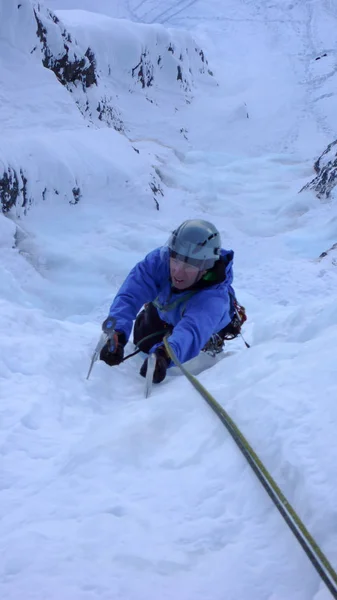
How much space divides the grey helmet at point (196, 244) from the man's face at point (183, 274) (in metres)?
0.03

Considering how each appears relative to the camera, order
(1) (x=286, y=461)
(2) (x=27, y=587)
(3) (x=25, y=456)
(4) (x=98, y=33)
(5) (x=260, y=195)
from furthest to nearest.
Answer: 1. (4) (x=98, y=33)
2. (5) (x=260, y=195)
3. (3) (x=25, y=456)
4. (1) (x=286, y=461)
5. (2) (x=27, y=587)

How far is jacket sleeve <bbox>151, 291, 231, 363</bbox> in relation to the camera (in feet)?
9.95

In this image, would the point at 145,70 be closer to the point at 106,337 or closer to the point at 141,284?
the point at 141,284

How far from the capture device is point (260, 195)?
39.3ft

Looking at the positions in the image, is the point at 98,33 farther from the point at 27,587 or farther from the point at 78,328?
the point at 27,587

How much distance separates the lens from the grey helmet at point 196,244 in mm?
3162

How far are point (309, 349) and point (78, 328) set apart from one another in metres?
1.98

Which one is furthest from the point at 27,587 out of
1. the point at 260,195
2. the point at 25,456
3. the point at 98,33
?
the point at 98,33

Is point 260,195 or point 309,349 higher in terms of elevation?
point 309,349

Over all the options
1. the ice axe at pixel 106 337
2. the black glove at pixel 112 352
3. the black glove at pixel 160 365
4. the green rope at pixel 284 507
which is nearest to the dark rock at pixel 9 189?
the ice axe at pixel 106 337

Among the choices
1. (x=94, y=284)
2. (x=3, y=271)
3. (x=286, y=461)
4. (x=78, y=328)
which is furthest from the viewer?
(x=94, y=284)

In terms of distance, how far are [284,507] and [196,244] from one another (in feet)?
6.05

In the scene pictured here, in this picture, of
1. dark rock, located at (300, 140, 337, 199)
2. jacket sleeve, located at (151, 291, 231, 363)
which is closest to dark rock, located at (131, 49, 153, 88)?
dark rock, located at (300, 140, 337, 199)

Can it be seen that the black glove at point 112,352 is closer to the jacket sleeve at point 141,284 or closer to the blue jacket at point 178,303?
the blue jacket at point 178,303
